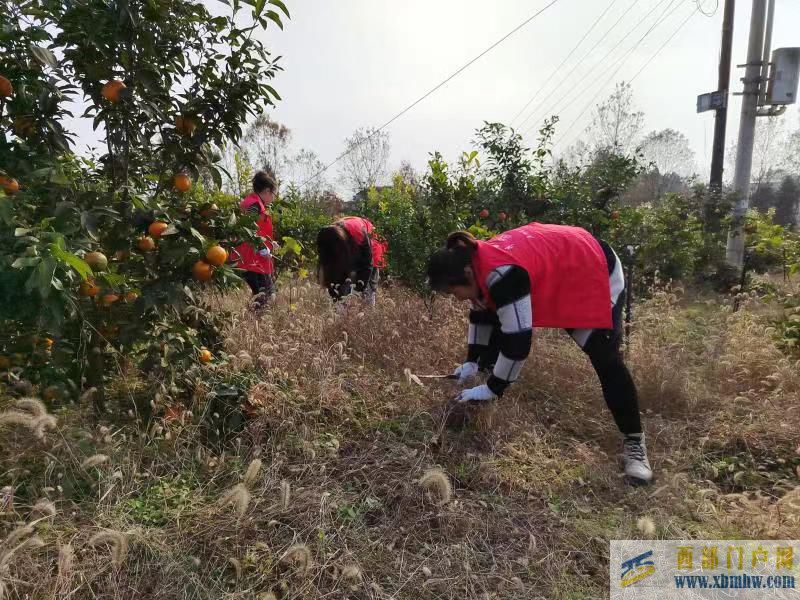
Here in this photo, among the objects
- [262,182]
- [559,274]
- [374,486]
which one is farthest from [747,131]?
[374,486]

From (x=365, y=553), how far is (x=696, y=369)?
306 centimetres

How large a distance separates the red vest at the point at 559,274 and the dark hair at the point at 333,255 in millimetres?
1887

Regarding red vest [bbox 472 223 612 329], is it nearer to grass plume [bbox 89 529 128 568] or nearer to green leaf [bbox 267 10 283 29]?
green leaf [bbox 267 10 283 29]

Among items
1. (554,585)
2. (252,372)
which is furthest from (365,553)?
(252,372)

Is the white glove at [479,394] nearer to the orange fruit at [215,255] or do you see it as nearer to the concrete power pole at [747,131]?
the orange fruit at [215,255]

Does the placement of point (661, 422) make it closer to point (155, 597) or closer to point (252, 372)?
point (252, 372)

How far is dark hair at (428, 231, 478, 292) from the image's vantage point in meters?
2.36

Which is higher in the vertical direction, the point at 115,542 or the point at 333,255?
the point at 333,255

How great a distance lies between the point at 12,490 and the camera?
167cm

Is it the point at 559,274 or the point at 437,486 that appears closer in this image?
the point at 437,486

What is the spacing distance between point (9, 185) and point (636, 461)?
9.51 ft

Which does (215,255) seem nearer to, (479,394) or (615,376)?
(479,394)

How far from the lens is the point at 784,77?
26.3 feet

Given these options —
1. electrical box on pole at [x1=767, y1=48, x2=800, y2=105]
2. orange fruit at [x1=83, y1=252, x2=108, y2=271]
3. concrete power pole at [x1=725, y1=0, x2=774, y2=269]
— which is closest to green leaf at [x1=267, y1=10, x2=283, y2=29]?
orange fruit at [x1=83, y1=252, x2=108, y2=271]
